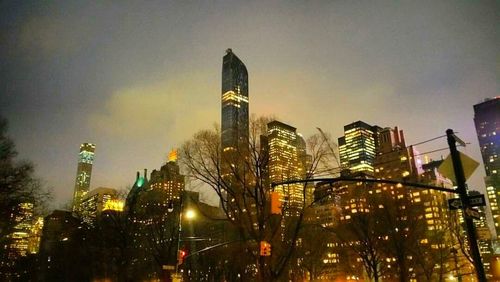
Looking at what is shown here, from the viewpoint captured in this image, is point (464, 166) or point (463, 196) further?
point (464, 166)

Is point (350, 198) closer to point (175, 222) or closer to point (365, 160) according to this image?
point (175, 222)

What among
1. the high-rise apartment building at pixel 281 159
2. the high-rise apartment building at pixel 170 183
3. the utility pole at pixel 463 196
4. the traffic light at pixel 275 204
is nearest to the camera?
the utility pole at pixel 463 196

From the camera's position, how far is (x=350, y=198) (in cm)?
3841

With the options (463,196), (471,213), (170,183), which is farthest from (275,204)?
(170,183)

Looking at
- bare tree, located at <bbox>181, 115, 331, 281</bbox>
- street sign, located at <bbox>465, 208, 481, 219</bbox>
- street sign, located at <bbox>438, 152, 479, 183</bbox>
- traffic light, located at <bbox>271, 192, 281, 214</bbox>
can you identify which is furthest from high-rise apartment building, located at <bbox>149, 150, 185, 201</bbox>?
street sign, located at <bbox>465, 208, 481, 219</bbox>

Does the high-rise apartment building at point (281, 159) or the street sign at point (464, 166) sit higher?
the high-rise apartment building at point (281, 159)

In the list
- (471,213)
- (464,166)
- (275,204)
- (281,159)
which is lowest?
(471,213)

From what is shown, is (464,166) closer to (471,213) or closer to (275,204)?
(471,213)

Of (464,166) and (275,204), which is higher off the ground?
(464,166)

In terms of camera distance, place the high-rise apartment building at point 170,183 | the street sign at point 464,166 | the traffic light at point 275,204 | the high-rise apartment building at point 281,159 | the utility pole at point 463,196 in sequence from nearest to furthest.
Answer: the utility pole at point 463,196 < the street sign at point 464,166 < the traffic light at point 275,204 < the high-rise apartment building at point 281,159 < the high-rise apartment building at point 170,183

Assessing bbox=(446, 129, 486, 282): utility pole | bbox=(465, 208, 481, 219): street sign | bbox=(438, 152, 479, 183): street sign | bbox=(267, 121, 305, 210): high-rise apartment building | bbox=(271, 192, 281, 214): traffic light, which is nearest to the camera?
bbox=(446, 129, 486, 282): utility pole

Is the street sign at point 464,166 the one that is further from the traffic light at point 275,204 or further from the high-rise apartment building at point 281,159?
the high-rise apartment building at point 281,159

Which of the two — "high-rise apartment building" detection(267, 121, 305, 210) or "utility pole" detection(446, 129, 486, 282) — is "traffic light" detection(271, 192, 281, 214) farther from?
"high-rise apartment building" detection(267, 121, 305, 210)

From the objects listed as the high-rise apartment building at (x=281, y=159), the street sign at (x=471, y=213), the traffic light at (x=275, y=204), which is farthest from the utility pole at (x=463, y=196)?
the high-rise apartment building at (x=281, y=159)
